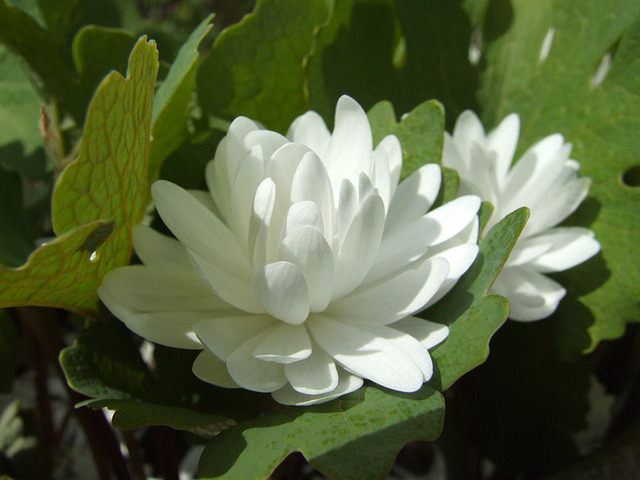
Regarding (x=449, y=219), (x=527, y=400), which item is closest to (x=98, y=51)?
(x=449, y=219)

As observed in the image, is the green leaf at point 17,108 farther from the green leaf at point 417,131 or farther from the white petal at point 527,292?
the white petal at point 527,292

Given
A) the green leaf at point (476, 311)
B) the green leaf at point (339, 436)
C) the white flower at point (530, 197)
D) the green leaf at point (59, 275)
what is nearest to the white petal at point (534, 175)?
the white flower at point (530, 197)

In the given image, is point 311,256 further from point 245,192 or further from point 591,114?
point 591,114

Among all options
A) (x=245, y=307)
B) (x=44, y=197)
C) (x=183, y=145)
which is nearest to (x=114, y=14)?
(x=44, y=197)

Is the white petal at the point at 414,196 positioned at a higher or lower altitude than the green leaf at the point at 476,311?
higher

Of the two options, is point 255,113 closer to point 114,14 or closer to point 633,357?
point 114,14

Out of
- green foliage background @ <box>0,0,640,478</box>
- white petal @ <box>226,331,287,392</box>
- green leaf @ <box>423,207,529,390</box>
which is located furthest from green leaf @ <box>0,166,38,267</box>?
green leaf @ <box>423,207,529,390</box>
